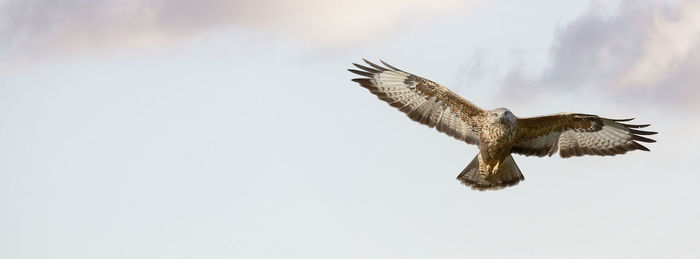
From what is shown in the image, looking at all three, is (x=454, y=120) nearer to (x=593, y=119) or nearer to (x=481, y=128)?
(x=481, y=128)

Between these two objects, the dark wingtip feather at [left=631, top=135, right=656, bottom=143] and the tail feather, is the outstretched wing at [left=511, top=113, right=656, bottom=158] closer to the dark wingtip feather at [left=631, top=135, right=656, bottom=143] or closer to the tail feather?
the dark wingtip feather at [left=631, top=135, right=656, bottom=143]

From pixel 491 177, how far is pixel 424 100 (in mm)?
1776

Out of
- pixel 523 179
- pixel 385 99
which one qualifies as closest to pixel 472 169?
pixel 523 179

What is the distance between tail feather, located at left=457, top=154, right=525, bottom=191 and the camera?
54.5 ft

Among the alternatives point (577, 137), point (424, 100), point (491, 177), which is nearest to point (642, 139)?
point (577, 137)

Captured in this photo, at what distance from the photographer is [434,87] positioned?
16.2 m

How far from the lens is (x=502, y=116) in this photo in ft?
50.4

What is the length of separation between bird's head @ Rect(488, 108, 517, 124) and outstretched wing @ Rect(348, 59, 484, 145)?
1.37 ft

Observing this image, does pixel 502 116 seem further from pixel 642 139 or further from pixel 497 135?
pixel 642 139

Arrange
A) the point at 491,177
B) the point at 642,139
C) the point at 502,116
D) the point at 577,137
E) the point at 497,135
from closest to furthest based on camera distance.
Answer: the point at 502,116
the point at 497,135
the point at 642,139
the point at 577,137
the point at 491,177

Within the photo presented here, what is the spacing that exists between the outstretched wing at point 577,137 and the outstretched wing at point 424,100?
88 cm

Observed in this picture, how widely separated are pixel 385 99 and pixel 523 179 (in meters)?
2.76

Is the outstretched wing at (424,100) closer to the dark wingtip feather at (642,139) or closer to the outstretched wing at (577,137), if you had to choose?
the outstretched wing at (577,137)

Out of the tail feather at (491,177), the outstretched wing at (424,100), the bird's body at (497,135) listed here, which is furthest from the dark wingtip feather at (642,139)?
the outstretched wing at (424,100)
